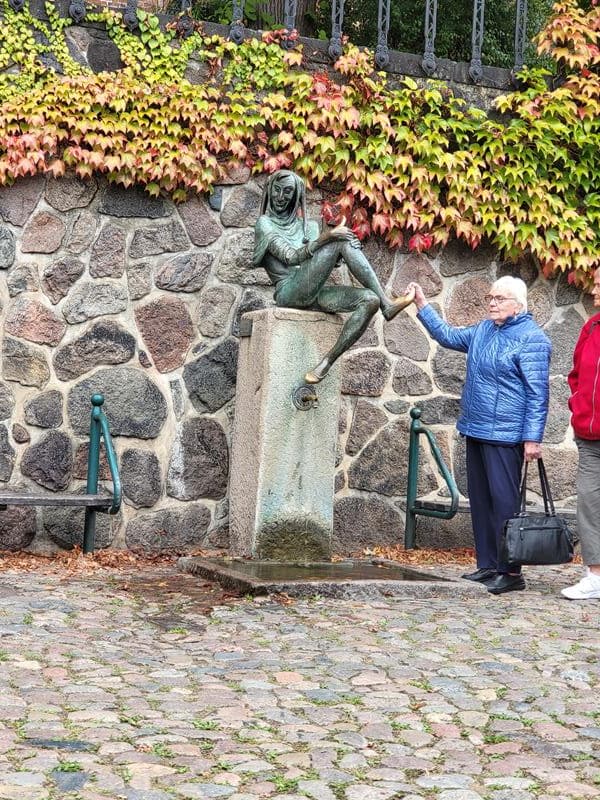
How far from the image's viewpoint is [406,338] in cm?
756

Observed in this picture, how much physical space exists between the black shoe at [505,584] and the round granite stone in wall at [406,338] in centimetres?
196

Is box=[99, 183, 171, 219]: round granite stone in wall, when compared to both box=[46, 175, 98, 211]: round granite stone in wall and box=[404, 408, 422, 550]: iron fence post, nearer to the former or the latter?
box=[46, 175, 98, 211]: round granite stone in wall

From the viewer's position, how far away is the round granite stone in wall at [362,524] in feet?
24.3

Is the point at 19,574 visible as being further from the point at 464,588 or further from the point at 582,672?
the point at 582,672

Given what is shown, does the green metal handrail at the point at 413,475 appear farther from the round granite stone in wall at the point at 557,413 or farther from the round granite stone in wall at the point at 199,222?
the round granite stone in wall at the point at 199,222

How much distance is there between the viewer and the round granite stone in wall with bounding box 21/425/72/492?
6.82m

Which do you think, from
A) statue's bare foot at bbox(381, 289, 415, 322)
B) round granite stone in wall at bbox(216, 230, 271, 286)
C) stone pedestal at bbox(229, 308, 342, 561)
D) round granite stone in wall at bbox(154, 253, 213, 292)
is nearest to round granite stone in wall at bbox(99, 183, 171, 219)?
round granite stone in wall at bbox(154, 253, 213, 292)

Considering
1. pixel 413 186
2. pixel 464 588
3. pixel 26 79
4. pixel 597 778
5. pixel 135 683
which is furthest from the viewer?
pixel 413 186

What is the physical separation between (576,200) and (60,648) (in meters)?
4.85

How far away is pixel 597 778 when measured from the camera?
10.3 ft

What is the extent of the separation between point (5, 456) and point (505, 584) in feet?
9.41

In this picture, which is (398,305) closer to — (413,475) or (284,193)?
(284,193)

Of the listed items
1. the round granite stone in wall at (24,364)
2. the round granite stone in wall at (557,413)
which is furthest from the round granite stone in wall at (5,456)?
the round granite stone in wall at (557,413)

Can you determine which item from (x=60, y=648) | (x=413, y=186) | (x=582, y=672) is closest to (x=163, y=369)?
(x=413, y=186)
